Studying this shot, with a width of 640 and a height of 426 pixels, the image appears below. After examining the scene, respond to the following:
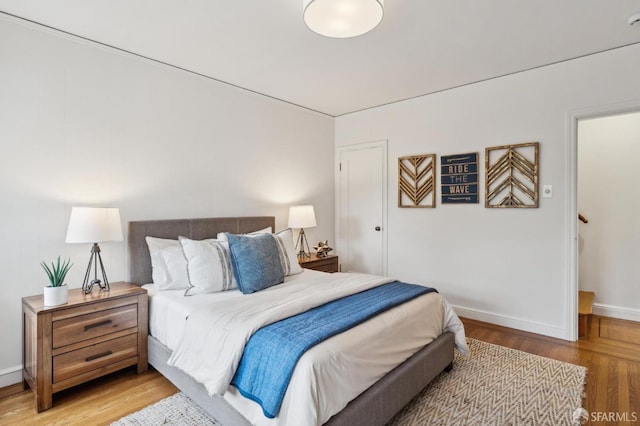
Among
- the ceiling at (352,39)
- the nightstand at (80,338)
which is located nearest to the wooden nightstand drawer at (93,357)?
the nightstand at (80,338)

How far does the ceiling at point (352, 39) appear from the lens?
7.27 ft

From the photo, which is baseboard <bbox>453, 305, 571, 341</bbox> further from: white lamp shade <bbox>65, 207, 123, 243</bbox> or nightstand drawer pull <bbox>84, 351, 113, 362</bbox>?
white lamp shade <bbox>65, 207, 123, 243</bbox>

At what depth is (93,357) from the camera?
89.3 inches

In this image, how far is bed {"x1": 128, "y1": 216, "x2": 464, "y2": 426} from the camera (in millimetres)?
1661

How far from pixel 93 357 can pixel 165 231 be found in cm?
111

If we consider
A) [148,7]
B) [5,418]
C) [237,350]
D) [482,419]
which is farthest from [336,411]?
[148,7]

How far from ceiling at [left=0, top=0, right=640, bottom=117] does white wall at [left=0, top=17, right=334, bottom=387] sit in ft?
0.71

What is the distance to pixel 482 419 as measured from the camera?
6.44ft

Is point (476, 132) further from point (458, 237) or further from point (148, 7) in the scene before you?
point (148, 7)

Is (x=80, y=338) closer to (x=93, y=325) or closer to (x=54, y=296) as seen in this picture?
(x=93, y=325)

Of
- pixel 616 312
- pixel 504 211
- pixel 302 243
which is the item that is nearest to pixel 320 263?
pixel 302 243

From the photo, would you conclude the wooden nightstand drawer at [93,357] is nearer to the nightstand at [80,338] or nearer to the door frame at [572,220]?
the nightstand at [80,338]

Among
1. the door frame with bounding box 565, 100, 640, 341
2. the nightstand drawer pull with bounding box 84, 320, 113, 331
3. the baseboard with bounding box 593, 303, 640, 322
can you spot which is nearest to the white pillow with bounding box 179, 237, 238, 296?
the nightstand drawer pull with bounding box 84, 320, 113, 331

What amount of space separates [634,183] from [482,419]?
341 centimetres
